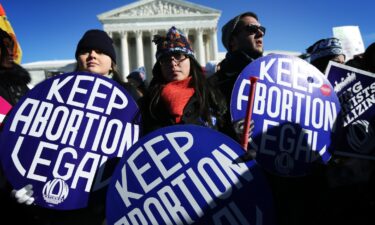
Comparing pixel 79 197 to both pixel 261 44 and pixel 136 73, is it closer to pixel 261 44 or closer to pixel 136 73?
pixel 261 44

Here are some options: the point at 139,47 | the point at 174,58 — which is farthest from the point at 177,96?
the point at 139,47

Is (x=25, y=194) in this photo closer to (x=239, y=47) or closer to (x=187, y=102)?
(x=187, y=102)

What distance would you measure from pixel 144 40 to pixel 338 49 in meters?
41.7

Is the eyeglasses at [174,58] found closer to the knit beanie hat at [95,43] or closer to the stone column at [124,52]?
the knit beanie hat at [95,43]

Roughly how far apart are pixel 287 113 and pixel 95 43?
3.63 feet

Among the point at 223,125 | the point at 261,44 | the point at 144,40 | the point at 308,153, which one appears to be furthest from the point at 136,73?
the point at 144,40

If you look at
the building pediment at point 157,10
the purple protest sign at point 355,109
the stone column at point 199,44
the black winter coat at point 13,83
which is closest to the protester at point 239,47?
the purple protest sign at point 355,109

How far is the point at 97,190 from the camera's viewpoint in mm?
1335

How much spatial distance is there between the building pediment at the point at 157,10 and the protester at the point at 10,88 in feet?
134

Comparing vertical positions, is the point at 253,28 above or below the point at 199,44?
above

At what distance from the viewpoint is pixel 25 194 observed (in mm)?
1246

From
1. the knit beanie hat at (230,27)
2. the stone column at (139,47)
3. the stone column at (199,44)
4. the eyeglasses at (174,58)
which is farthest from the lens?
the stone column at (199,44)

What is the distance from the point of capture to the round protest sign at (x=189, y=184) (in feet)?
3.68

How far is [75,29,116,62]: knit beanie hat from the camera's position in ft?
5.62
